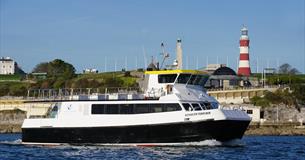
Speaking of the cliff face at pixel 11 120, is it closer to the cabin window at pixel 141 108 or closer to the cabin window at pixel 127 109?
the cabin window at pixel 127 109

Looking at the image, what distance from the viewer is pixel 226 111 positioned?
45.8 metres

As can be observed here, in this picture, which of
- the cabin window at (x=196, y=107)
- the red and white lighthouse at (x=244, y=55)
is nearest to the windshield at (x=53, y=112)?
the cabin window at (x=196, y=107)

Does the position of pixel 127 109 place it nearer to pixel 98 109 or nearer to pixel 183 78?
pixel 98 109

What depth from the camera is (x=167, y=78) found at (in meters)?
48.0

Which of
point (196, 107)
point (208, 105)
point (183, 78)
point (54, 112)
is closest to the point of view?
point (196, 107)

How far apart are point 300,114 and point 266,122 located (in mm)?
11210

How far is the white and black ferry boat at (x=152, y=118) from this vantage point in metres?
45.5

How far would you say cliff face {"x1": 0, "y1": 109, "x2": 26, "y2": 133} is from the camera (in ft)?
302

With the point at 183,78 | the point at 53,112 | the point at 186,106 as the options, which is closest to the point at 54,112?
the point at 53,112

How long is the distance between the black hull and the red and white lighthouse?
85.7 meters

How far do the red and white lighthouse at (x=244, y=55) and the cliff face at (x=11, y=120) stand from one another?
→ 46604 mm

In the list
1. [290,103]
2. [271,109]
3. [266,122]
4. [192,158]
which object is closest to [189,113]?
[192,158]

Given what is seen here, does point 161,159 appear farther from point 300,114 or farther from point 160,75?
point 300,114

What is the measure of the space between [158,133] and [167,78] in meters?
3.97
